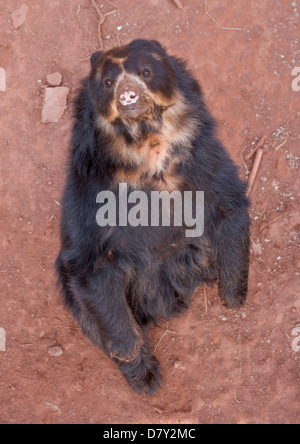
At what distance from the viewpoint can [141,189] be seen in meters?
3.60

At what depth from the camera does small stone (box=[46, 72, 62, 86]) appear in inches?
189

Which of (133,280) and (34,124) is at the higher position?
(34,124)

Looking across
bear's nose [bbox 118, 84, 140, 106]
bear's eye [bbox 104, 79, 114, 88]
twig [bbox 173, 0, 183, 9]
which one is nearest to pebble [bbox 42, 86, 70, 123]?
twig [bbox 173, 0, 183, 9]

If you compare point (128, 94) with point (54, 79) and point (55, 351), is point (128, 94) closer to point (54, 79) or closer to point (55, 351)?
point (54, 79)

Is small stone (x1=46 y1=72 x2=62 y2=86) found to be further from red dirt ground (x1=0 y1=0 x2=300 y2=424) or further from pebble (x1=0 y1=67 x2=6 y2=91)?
pebble (x1=0 y1=67 x2=6 y2=91)

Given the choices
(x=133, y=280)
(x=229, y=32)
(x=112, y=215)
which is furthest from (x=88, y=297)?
(x=229, y=32)

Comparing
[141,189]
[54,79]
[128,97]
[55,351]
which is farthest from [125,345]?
[54,79]

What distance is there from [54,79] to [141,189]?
1.82 meters

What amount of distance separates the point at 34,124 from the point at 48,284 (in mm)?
1485

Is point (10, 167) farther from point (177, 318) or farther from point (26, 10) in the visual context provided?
point (177, 318)

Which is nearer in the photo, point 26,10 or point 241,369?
point 241,369

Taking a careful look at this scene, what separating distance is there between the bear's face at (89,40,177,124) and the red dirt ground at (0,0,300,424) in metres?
1.46

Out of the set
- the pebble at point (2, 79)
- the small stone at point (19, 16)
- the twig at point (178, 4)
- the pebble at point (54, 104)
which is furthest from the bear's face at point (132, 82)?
the small stone at point (19, 16)

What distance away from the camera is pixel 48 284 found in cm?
474
